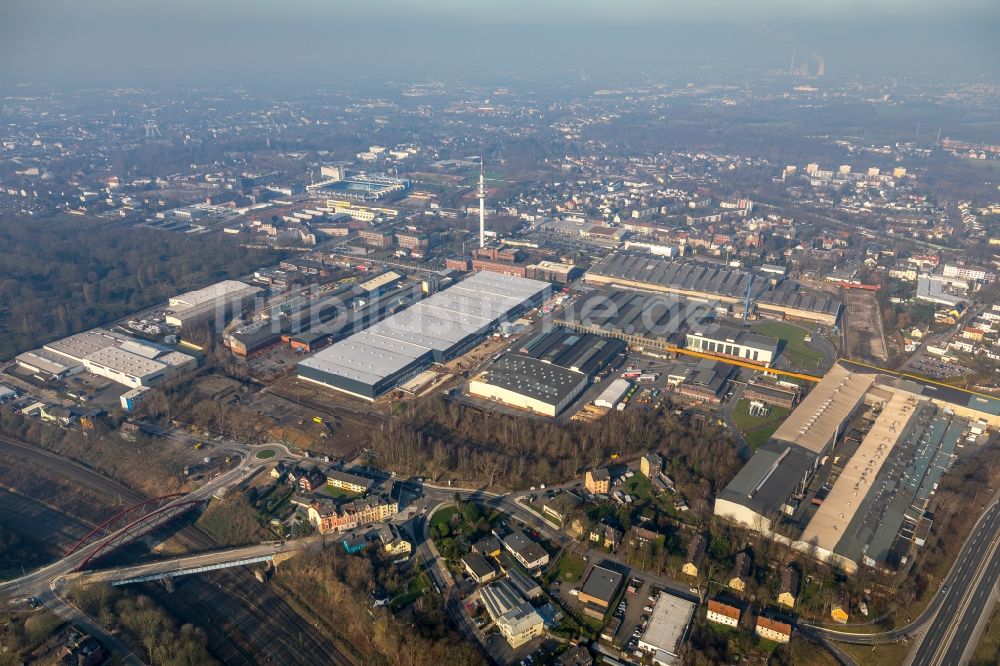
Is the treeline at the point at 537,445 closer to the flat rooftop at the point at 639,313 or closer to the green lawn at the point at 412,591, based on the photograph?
the green lawn at the point at 412,591

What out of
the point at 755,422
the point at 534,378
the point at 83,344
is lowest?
the point at 83,344

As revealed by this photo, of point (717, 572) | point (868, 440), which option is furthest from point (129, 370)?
point (868, 440)

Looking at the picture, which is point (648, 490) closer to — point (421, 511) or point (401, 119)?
point (421, 511)

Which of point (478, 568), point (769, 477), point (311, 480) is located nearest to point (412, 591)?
point (478, 568)

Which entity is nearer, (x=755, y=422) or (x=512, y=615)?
(x=512, y=615)

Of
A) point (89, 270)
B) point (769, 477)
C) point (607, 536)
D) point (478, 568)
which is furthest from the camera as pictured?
point (89, 270)

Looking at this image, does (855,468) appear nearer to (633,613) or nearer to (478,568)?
(633,613)

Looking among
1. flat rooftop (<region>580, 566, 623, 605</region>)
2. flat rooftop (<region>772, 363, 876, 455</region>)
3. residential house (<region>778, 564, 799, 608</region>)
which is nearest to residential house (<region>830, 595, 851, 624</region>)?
residential house (<region>778, 564, 799, 608</region>)
